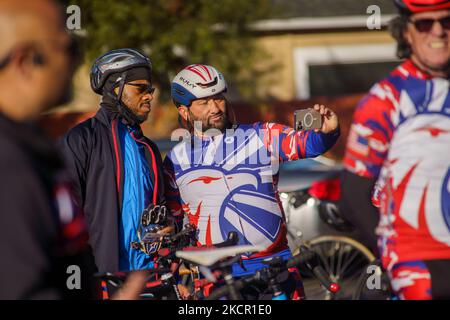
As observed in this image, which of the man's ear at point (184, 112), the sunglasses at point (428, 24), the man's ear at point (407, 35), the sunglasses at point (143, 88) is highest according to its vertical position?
the sunglasses at point (428, 24)

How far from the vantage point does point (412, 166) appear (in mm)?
3545

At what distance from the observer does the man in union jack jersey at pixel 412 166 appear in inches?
140

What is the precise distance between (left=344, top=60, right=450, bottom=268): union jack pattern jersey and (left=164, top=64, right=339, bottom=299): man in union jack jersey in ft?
4.71

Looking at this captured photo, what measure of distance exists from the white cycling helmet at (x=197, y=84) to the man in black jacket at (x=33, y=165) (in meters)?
3.01

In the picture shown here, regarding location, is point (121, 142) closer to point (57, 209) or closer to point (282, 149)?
point (282, 149)

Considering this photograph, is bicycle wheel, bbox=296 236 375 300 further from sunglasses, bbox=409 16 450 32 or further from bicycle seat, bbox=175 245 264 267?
sunglasses, bbox=409 16 450 32

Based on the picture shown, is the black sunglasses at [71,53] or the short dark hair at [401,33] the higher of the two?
the short dark hair at [401,33]

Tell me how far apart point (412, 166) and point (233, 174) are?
6.25 feet

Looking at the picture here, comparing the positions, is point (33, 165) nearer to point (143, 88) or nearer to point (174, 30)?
point (143, 88)

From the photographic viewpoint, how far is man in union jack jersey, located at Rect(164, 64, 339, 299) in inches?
207

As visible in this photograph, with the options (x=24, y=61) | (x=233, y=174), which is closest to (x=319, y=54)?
(x=233, y=174)

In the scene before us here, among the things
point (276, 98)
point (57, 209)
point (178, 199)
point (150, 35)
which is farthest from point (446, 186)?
point (276, 98)

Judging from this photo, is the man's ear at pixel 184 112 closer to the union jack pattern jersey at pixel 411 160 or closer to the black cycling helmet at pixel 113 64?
the black cycling helmet at pixel 113 64

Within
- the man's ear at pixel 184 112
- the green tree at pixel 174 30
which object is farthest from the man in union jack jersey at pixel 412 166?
the green tree at pixel 174 30
